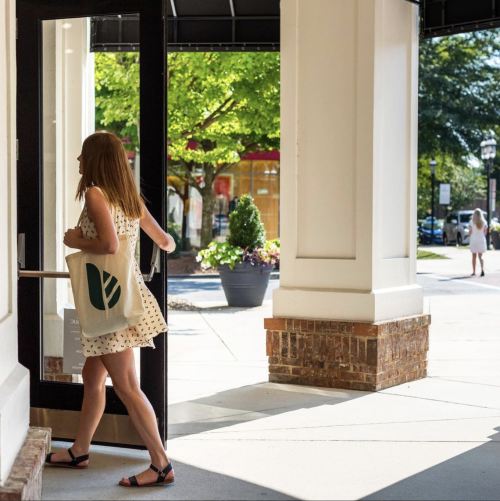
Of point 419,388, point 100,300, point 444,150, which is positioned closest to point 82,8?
point 100,300

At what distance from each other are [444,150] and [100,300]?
34340 millimetres

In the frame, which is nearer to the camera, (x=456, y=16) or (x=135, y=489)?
(x=135, y=489)

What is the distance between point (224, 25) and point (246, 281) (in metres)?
5.80

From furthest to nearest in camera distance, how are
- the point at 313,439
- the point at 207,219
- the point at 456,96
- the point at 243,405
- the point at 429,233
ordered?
the point at 429,233 < the point at 456,96 < the point at 207,219 < the point at 243,405 < the point at 313,439

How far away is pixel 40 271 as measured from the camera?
18.0 ft

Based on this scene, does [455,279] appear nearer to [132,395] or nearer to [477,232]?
[477,232]

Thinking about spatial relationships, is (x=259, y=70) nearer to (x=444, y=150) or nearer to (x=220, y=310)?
(x=220, y=310)

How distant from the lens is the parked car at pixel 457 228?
43638 millimetres

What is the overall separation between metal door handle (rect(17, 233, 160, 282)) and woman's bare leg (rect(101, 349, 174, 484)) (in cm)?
67

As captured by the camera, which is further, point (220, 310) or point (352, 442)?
point (220, 310)

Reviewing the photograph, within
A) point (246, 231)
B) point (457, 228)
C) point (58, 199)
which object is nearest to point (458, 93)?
point (457, 228)

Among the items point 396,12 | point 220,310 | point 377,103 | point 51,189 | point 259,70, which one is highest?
point 259,70

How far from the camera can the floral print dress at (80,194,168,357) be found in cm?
459

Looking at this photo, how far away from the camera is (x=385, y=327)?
25.3 ft
